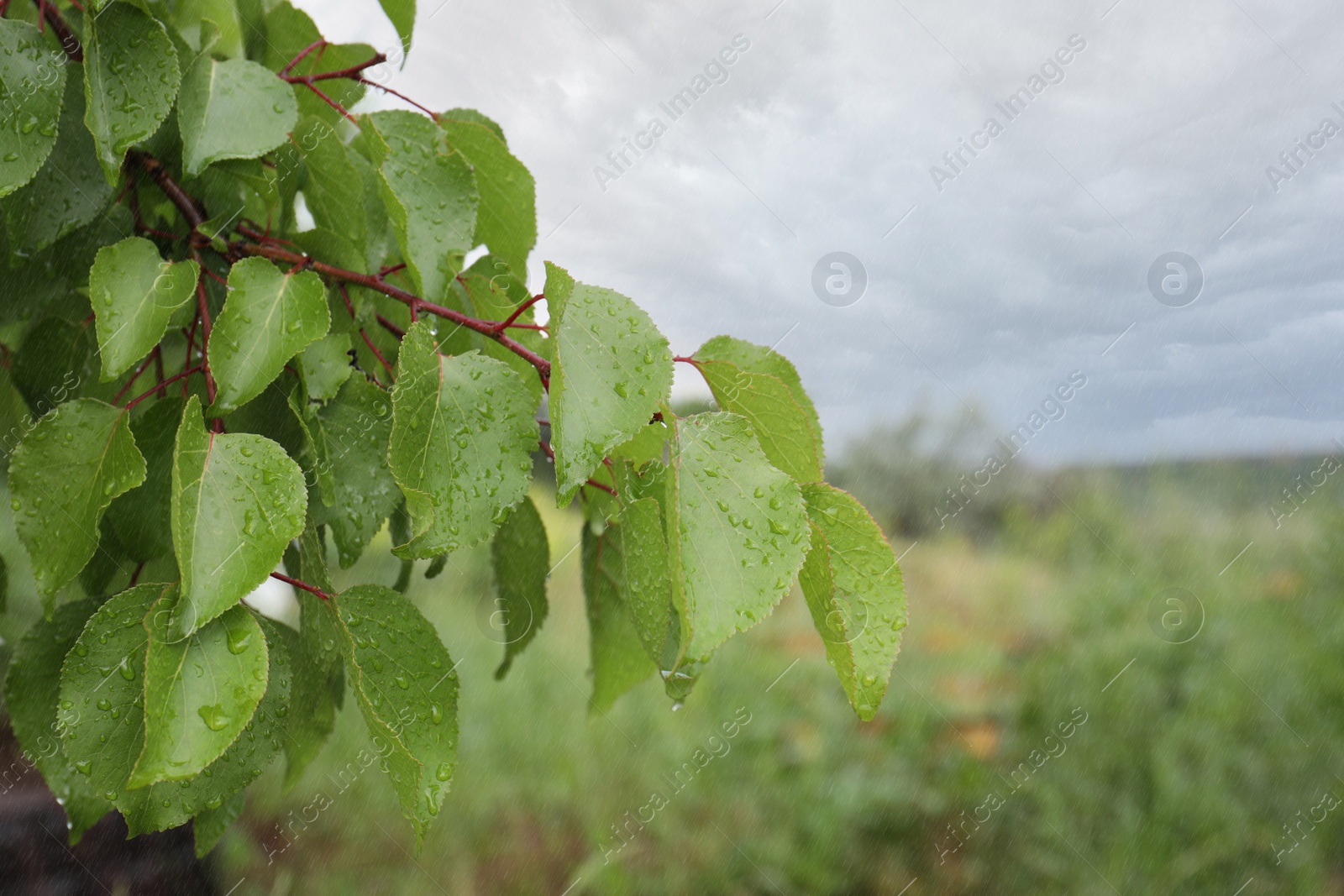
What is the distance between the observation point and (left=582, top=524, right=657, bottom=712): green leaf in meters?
0.59

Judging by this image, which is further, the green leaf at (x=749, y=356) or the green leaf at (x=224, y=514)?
the green leaf at (x=749, y=356)

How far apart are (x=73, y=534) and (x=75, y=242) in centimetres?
21

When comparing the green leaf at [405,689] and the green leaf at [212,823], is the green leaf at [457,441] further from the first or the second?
the green leaf at [212,823]

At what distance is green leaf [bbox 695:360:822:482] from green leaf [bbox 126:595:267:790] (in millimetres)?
219

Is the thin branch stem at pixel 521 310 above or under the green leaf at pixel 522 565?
above

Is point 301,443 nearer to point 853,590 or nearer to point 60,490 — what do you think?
point 60,490

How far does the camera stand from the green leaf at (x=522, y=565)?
0.57 metres

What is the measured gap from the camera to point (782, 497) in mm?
346

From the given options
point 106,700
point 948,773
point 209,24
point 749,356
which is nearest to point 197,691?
point 106,700

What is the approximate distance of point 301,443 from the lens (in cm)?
50

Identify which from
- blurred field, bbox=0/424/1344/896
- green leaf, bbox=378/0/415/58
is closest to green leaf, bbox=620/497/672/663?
green leaf, bbox=378/0/415/58

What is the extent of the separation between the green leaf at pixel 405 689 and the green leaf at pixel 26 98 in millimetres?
240

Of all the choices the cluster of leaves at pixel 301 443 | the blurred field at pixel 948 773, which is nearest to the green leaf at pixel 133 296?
the cluster of leaves at pixel 301 443

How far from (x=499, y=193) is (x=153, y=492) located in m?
0.25
